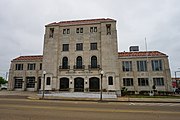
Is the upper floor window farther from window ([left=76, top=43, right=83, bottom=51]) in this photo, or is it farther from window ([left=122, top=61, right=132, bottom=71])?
window ([left=122, top=61, right=132, bottom=71])

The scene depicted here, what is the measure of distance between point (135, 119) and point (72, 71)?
Answer: 29.7 metres

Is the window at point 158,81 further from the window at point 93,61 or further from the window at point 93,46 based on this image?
the window at point 93,46

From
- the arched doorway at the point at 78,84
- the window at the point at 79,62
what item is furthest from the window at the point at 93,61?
the arched doorway at the point at 78,84

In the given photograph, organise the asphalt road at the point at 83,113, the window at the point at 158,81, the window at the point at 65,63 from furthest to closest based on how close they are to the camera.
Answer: the window at the point at 158,81
the window at the point at 65,63
the asphalt road at the point at 83,113

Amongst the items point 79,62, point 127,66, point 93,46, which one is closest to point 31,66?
point 79,62

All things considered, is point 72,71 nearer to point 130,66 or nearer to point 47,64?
point 47,64

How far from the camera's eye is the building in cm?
3650

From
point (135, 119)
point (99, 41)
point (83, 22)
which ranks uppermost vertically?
point (83, 22)

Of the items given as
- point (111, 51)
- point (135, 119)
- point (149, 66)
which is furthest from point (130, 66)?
point (135, 119)

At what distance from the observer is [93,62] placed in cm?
3800

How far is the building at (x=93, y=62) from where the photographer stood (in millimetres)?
36500

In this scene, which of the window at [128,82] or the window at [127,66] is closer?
the window at [128,82]

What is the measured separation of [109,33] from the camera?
38.2 metres

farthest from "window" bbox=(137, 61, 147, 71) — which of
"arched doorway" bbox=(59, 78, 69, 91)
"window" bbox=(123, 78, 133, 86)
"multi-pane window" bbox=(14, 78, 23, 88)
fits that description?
"multi-pane window" bbox=(14, 78, 23, 88)
